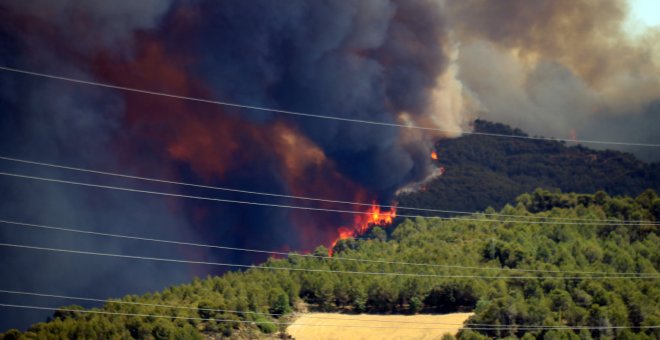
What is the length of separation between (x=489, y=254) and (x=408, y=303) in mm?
12829

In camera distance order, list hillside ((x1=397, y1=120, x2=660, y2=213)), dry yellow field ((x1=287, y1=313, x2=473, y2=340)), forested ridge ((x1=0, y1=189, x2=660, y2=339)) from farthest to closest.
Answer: hillside ((x1=397, y1=120, x2=660, y2=213)) → dry yellow field ((x1=287, y1=313, x2=473, y2=340)) → forested ridge ((x1=0, y1=189, x2=660, y2=339))

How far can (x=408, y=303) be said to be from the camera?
88312mm

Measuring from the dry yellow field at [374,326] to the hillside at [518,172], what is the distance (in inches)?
2155

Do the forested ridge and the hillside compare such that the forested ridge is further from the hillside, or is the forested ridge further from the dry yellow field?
the hillside

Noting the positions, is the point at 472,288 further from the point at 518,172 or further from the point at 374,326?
the point at 518,172

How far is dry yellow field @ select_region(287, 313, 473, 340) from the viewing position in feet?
269

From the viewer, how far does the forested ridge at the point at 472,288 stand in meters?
77.1

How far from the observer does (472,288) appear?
8681 centimetres

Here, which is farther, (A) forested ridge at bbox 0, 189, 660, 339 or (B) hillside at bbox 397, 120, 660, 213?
(B) hillside at bbox 397, 120, 660, 213

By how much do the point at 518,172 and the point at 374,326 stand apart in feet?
272

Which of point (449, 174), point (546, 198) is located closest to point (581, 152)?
point (449, 174)

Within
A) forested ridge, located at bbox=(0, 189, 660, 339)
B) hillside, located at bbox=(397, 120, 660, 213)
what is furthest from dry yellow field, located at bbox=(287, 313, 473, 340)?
hillside, located at bbox=(397, 120, 660, 213)

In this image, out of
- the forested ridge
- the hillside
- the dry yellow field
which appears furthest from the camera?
the hillside

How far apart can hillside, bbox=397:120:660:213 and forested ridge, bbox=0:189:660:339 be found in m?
35.7
